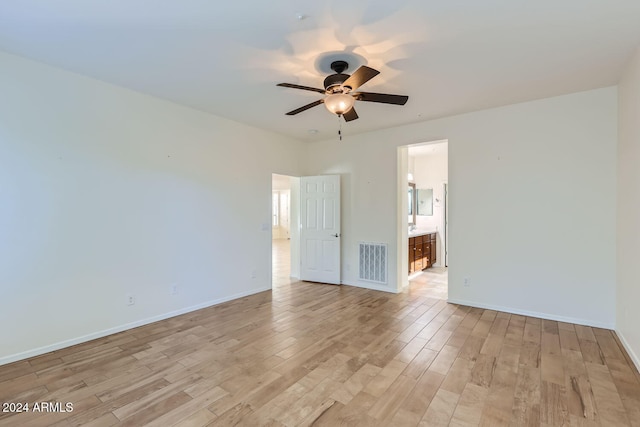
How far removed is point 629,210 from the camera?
2.89 metres

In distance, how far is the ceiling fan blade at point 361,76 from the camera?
2348mm

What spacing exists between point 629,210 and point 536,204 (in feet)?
3.06

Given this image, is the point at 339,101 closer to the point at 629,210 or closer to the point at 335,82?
the point at 335,82

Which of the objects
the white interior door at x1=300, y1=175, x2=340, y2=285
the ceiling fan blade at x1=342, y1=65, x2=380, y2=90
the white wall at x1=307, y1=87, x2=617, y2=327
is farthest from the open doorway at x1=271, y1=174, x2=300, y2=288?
the ceiling fan blade at x1=342, y1=65, x2=380, y2=90

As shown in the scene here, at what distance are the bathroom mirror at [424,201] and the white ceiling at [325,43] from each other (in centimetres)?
382

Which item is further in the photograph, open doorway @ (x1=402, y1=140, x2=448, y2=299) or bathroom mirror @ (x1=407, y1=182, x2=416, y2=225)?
bathroom mirror @ (x1=407, y1=182, x2=416, y2=225)

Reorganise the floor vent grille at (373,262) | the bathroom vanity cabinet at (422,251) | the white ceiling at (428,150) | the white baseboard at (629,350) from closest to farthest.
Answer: the white baseboard at (629,350), the floor vent grille at (373,262), the bathroom vanity cabinet at (422,251), the white ceiling at (428,150)

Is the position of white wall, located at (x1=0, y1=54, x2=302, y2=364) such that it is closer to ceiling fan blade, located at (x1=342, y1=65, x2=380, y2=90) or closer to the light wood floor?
the light wood floor

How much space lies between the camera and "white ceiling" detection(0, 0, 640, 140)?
2072mm

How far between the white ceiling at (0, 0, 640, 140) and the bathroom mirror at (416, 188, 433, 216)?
12.5 feet

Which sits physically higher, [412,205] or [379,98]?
[379,98]

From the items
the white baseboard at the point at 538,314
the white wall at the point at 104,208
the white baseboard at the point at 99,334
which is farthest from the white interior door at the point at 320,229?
the white baseboard at the point at 538,314

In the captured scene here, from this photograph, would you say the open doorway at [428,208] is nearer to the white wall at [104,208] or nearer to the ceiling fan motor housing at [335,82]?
the white wall at [104,208]

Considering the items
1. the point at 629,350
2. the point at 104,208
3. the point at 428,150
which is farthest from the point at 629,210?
the point at 104,208
